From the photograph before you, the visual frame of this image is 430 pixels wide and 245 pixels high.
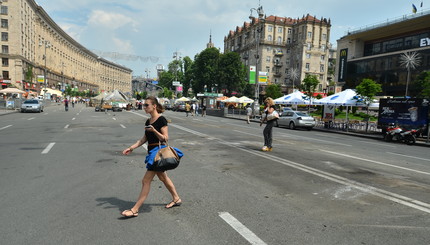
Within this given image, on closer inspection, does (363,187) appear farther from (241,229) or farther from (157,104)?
(157,104)

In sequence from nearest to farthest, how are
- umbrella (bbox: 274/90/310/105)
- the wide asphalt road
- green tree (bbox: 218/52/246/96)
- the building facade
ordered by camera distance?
the wide asphalt road → umbrella (bbox: 274/90/310/105) → the building facade → green tree (bbox: 218/52/246/96)

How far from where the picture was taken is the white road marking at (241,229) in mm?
3398

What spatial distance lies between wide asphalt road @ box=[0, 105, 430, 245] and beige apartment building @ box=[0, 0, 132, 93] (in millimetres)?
48403

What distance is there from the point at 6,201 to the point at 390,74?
181 feet

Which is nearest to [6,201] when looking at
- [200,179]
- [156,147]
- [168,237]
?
[156,147]

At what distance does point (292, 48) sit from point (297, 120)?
5786cm

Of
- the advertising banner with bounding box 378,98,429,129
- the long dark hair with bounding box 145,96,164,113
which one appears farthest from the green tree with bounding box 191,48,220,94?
the long dark hair with bounding box 145,96,164,113

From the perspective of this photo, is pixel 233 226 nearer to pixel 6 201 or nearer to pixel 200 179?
pixel 200 179

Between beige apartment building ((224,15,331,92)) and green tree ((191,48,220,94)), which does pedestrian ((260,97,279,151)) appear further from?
beige apartment building ((224,15,331,92))

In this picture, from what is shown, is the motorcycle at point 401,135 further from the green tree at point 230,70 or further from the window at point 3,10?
the window at point 3,10

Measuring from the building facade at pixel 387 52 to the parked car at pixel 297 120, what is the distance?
26.6m

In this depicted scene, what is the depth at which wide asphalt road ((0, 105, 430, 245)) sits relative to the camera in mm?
3533

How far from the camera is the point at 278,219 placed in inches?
159

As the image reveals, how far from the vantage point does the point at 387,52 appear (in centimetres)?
5081
